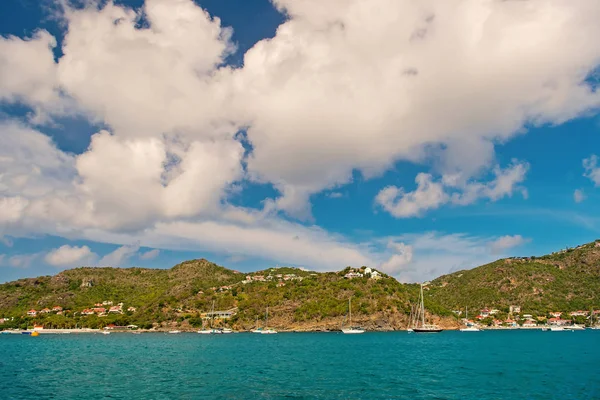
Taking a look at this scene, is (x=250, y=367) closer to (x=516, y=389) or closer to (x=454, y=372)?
(x=454, y=372)

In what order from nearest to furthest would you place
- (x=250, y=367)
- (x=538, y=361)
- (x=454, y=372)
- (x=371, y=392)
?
(x=371, y=392)
(x=454, y=372)
(x=250, y=367)
(x=538, y=361)

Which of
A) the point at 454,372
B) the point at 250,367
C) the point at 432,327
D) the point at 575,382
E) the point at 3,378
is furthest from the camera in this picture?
the point at 432,327

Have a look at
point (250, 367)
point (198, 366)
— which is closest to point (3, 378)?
point (198, 366)

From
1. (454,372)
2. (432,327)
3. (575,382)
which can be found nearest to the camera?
(575,382)

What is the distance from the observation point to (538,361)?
74562 millimetres

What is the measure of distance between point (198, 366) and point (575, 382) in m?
52.0

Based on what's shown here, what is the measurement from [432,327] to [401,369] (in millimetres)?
139459

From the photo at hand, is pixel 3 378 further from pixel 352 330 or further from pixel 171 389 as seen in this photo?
pixel 352 330

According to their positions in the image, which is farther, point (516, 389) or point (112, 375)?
point (112, 375)

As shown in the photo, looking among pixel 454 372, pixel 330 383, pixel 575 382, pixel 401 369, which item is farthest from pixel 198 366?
pixel 575 382

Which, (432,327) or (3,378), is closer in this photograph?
(3,378)

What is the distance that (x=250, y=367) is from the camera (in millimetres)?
64500

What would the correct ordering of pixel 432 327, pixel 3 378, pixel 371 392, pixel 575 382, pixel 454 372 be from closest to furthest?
pixel 371 392 < pixel 575 382 < pixel 3 378 < pixel 454 372 < pixel 432 327

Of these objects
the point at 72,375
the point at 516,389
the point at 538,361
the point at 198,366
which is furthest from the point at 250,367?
the point at 538,361
